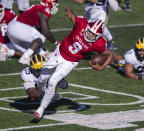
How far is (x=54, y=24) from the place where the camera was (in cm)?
1864

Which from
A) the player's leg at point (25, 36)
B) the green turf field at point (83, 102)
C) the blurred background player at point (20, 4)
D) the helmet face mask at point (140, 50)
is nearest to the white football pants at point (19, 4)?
the blurred background player at point (20, 4)

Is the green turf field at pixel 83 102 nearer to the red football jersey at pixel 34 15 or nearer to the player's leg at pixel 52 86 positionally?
the player's leg at pixel 52 86

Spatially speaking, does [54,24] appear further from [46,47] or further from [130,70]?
[130,70]

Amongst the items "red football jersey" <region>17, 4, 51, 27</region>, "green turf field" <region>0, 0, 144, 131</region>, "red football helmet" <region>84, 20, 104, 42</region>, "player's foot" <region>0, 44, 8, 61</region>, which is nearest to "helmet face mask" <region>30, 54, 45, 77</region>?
"green turf field" <region>0, 0, 144, 131</region>

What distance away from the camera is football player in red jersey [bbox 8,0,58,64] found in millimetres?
13273

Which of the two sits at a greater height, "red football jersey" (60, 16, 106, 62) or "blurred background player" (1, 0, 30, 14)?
"red football jersey" (60, 16, 106, 62)

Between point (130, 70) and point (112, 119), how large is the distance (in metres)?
3.55

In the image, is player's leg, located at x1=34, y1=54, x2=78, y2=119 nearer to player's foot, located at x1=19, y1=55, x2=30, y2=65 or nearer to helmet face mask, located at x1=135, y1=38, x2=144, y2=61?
helmet face mask, located at x1=135, y1=38, x2=144, y2=61

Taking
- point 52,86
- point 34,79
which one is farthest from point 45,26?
point 52,86

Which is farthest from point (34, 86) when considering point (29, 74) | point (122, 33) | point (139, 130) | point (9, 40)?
point (122, 33)

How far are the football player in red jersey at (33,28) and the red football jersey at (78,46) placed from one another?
403 cm

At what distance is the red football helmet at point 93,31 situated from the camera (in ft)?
29.5

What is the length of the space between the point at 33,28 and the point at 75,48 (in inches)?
184

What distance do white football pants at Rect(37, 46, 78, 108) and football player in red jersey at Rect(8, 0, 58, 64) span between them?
4.06m
